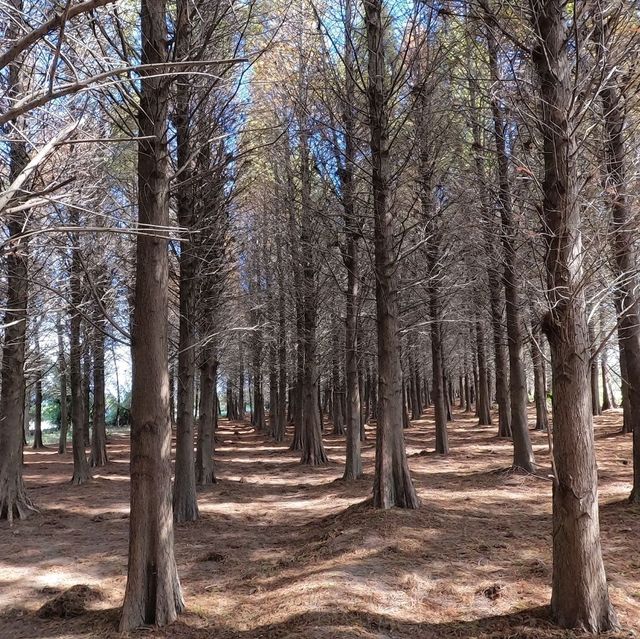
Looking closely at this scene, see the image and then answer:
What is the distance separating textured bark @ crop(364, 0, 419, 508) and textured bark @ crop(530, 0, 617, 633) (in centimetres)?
401

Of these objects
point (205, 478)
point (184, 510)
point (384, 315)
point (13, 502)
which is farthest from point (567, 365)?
point (205, 478)

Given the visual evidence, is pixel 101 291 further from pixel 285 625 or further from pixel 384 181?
pixel 285 625

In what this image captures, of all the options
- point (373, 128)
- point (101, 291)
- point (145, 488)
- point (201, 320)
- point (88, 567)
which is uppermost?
point (373, 128)

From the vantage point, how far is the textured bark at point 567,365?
12.3ft

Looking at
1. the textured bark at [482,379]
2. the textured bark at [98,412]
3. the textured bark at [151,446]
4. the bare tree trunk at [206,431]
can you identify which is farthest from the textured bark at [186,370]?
the textured bark at [482,379]

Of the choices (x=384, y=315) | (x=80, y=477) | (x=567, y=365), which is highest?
(x=384, y=315)

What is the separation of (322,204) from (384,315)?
564 centimetres

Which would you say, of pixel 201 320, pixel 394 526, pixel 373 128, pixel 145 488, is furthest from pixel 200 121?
pixel 394 526

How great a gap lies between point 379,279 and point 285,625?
4927mm

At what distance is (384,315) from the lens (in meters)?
→ 8.04

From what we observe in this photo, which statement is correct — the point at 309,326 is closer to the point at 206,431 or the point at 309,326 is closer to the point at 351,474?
the point at 206,431

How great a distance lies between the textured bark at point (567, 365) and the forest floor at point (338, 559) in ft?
0.92

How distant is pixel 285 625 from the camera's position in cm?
437

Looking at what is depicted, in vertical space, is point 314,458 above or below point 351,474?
below
